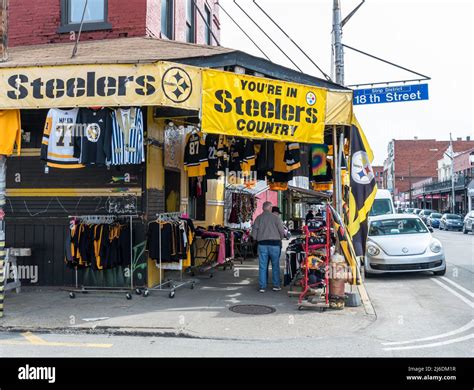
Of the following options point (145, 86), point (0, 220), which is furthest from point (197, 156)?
point (0, 220)

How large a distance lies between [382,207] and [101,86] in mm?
15998

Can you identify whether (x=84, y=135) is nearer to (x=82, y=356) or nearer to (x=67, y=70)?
(x=67, y=70)

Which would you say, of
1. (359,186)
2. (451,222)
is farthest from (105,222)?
(451,222)

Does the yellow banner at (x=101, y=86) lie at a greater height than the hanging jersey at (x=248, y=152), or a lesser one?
greater

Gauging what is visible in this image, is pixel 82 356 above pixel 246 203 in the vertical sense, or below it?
below

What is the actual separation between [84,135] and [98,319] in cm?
317

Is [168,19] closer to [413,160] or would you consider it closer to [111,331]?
[111,331]

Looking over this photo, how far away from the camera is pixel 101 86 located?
8086 millimetres

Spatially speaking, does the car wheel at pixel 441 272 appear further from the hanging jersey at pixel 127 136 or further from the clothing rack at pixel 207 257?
the hanging jersey at pixel 127 136

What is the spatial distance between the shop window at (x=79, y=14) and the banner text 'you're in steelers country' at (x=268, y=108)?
20.5ft

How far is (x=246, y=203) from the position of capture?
1844 centimetres

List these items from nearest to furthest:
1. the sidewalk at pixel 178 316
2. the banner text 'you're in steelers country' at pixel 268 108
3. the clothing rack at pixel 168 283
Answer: the sidewalk at pixel 178 316 → the banner text 'you're in steelers country' at pixel 268 108 → the clothing rack at pixel 168 283

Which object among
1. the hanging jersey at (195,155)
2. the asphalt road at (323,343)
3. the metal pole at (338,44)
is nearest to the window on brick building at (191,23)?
the metal pole at (338,44)

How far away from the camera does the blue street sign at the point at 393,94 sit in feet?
36.9
